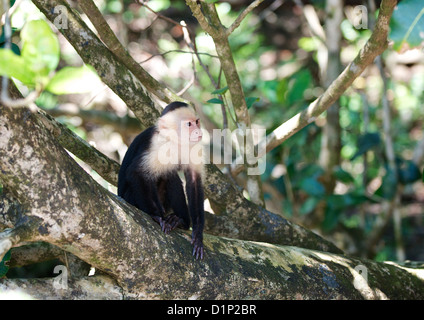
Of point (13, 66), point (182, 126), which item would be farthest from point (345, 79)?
point (13, 66)

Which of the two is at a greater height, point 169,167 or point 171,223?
point 169,167

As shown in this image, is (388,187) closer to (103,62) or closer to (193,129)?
(193,129)

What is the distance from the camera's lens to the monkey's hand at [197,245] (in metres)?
2.21

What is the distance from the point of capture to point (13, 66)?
39.9 inches

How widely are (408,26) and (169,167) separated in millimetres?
1568

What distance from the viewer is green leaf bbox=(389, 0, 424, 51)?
5.73 ft

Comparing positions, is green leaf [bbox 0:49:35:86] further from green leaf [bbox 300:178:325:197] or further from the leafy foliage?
green leaf [bbox 300:178:325:197]

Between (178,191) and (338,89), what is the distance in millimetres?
1122

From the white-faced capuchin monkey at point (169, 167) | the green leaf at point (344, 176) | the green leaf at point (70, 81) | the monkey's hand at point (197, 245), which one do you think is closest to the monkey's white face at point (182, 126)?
the white-faced capuchin monkey at point (169, 167)

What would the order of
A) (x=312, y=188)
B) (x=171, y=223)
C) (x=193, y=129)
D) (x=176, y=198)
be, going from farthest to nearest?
(x=312, y=188)
(x=176, y=198)
(x=193, y=129)
(x=171, y=223)

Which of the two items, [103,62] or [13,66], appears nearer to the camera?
[13,66]

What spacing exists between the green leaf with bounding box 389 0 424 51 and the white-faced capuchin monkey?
1187 mm

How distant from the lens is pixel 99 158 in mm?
2938

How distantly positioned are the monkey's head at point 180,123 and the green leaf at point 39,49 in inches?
61.2
